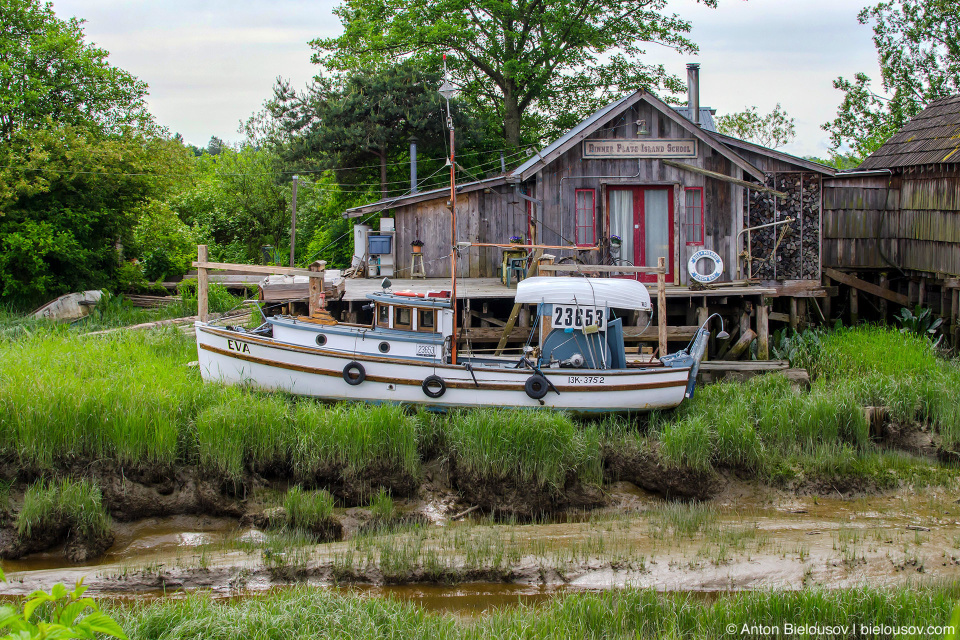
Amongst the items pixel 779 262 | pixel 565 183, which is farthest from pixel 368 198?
pixel 779 262

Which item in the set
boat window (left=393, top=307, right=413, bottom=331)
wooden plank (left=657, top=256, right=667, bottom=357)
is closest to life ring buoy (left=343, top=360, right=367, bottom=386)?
boat window (left=393, top=307, right=413, bottom=331)

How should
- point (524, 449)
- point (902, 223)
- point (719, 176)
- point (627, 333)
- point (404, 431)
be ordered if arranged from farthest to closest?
1. point (902, 223)
2. point (719, 176)
3. point (627, 333)
4. point (404, 431)
5. point (524, 449)

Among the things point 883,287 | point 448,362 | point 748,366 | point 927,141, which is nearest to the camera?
point 448,362

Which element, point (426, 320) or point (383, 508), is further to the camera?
point (426, 320)

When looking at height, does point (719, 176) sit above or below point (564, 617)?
above

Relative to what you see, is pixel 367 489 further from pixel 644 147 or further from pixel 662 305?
pixel 644 147

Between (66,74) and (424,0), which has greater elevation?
(424,0)

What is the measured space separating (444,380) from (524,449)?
2.00m

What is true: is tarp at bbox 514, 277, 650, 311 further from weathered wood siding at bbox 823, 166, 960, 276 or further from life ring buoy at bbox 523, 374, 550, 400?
weathered wood siding at bbox 823, 166, 960, 276

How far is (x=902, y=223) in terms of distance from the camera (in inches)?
728

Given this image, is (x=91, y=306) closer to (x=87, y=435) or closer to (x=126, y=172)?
(x=126, y=172)

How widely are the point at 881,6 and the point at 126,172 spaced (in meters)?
23.1

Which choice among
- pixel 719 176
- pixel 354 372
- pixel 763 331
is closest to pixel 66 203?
pixel 354 372

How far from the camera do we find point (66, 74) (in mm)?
22109
